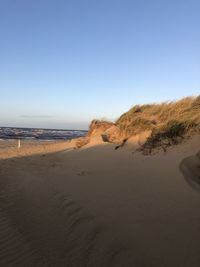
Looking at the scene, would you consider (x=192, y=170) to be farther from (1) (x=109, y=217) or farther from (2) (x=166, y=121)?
(2) (x=166, y=121)

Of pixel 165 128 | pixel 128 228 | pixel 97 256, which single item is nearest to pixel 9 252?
pixel 97 256

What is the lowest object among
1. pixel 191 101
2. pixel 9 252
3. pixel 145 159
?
pixel 9 252

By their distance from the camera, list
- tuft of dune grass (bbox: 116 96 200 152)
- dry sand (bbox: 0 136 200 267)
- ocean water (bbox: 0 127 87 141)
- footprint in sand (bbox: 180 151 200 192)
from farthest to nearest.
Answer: ocean water (bbox: 0 127 87 141), tuft of dune grass (bbox: 116 96 200 152), footprint in sand (bbox: 180 151 200 192), dry sand (bbox: 0 136 200 267)

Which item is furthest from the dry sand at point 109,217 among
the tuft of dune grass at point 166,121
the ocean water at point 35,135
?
the ocean water at point 35,135

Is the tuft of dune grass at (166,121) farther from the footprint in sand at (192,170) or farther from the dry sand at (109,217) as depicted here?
the footprint in sand at (192,170)

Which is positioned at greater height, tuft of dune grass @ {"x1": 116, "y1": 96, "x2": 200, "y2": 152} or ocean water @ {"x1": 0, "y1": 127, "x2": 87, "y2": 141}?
tuft of dune grass @ {"x1": 116, "y1": 96, "x2": 200, "y2": 152}

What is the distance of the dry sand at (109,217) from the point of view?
12.0ft

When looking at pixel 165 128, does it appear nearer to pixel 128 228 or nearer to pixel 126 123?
pixel 126 123

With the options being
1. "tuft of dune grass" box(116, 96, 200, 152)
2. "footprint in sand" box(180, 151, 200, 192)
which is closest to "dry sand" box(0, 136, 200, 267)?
"footprint in sand" box(180, 151, 200, 192)

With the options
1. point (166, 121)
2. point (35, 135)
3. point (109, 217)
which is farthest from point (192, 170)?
point (35, 135)

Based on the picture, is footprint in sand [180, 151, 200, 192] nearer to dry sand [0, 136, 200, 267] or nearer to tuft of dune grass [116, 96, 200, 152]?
dry sand [0, 136, 200, 267]

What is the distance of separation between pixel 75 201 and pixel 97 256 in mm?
1932

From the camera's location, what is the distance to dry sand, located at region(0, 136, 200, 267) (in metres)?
3.64

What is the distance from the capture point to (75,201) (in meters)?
5.59
